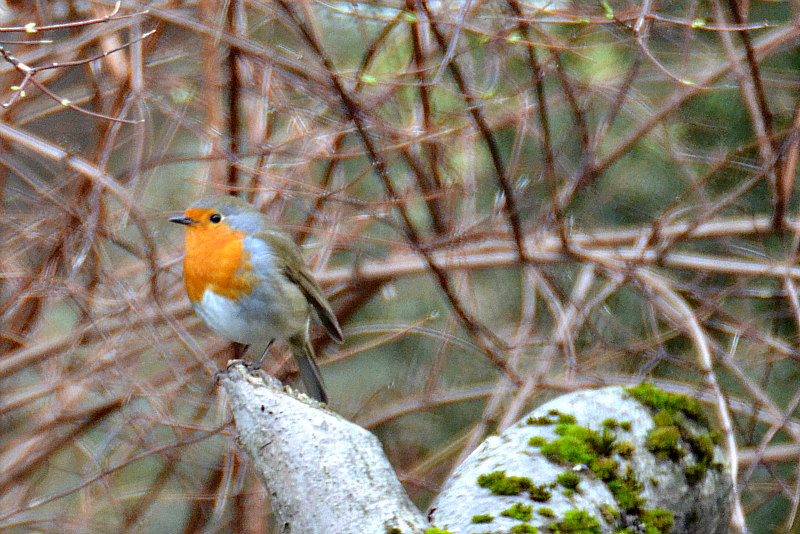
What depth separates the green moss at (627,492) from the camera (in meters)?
1.98

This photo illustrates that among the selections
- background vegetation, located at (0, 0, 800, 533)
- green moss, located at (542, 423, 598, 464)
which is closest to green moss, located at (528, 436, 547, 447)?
green moss, located at (542, 423, 598, 464)

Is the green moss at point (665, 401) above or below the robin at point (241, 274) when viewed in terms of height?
above

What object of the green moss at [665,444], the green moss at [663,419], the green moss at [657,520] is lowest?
the green moss at [657,520]

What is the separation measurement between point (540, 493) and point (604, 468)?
0.61ft

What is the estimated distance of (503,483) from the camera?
1946mm

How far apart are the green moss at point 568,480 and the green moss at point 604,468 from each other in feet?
0.20

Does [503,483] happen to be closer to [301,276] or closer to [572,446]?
[572,446]

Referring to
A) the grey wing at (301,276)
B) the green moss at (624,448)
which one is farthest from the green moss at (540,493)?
the grey wing at (301,276)

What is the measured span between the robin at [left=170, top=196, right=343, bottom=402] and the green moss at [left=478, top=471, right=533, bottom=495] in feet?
5.10

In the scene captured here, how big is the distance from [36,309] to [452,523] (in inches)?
108

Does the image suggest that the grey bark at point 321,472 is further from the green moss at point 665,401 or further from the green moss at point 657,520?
the green moss at point 665,401

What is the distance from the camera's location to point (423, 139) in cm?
340

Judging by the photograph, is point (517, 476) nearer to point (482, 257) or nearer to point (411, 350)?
point (482, 257)

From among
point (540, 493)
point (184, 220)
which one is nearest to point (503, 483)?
point (540, 493)
